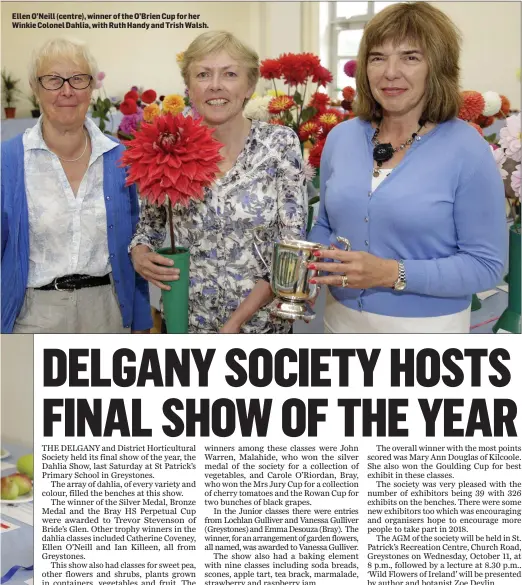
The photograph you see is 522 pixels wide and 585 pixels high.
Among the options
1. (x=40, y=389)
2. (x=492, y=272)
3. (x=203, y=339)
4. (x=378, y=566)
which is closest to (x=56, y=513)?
(x=40, y=389)

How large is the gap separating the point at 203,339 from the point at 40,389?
1.02 ft

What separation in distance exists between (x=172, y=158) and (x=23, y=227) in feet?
1.03

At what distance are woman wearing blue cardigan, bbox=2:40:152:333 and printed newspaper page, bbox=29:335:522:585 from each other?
10 centimetres

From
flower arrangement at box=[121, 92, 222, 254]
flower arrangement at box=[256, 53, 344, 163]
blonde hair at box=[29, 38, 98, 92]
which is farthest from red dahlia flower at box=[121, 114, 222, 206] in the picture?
flower arrangement at box=[256, 53, 344, 163]

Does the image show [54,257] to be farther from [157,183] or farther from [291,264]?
[291,264]

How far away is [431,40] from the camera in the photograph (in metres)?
0.96

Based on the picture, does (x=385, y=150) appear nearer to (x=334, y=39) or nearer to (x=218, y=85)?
(x=218, y=85)

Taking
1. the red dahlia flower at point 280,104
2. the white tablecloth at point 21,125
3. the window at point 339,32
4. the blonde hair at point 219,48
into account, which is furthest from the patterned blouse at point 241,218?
the white tablecloth at point 21,125

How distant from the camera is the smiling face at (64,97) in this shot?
40.8 inches

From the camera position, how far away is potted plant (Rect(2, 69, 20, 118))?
4.90 feet

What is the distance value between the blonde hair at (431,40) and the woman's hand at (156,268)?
0.43 metres

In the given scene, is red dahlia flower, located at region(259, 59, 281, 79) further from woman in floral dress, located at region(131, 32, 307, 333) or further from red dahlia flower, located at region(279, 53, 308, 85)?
woman in floral dress, located at region(131, 32, 307, 333)

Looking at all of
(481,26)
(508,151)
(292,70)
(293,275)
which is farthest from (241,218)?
(481,26)

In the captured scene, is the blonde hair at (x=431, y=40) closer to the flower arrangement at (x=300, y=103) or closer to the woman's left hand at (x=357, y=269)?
the woman's left hand at (x=357, y=269)
